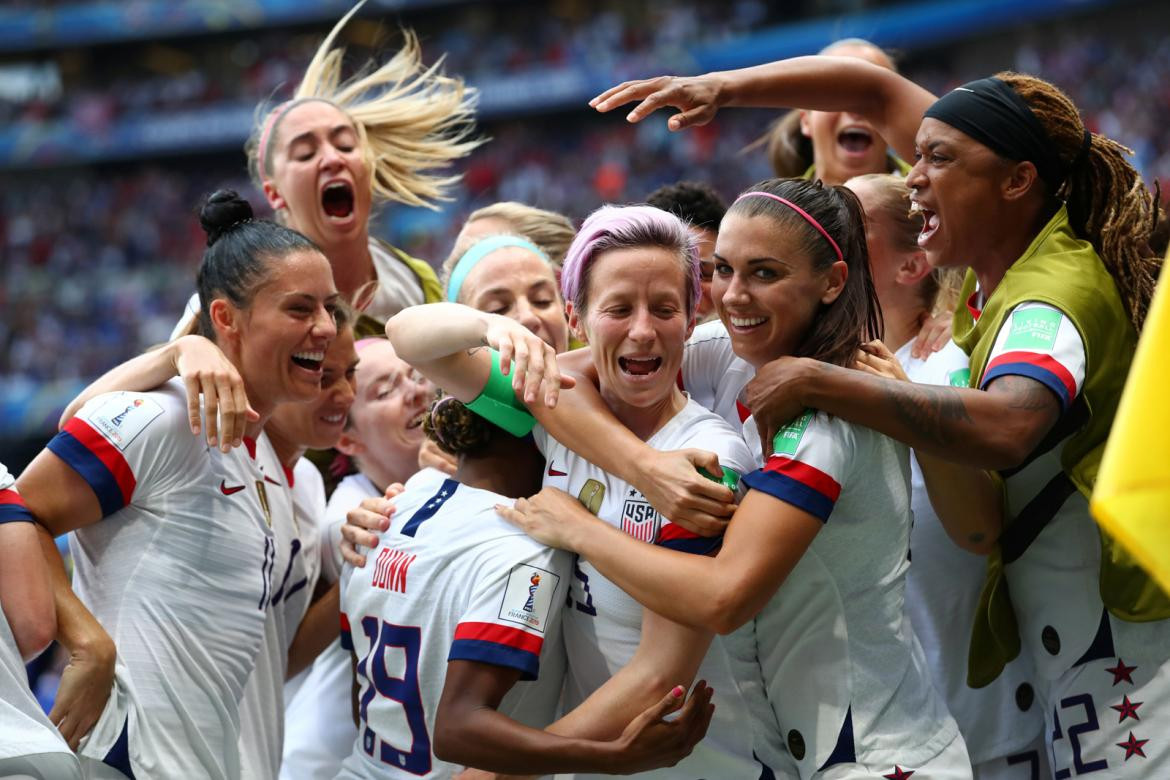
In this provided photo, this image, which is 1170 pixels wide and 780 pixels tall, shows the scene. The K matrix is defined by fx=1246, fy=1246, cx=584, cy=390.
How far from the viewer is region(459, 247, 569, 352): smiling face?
4.03m

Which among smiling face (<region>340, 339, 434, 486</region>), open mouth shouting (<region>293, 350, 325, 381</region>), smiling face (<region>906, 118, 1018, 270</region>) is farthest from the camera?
smiling face (<region>340, 339, 434, 486</region>)

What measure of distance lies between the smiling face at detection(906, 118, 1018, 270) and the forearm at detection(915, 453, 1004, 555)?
2.03 feet

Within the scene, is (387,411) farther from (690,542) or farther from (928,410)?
(928,410)

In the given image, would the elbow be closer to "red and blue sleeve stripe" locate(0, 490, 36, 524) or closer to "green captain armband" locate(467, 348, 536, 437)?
"red and blue sleeve stripe" locate(0, 490, 36, 524)

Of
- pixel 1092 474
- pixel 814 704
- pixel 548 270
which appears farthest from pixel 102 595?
pixel 1092 474

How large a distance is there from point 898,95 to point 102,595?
9.56ft

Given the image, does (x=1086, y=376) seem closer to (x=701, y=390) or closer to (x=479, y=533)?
(x=701, y=390)

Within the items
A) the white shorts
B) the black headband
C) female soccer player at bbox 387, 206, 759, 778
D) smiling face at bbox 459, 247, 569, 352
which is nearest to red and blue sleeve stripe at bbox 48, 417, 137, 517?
female soccer player at bbox 387, 206, 759, 778

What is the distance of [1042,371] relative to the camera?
295 centimetres

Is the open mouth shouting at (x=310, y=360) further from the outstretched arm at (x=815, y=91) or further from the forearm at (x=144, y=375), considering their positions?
the outstretched arm at (x=815, y=91)

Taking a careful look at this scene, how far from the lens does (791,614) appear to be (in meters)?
2.99

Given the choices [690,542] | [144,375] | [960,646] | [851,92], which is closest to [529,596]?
[690,542]

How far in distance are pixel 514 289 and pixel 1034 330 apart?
5.46 feet

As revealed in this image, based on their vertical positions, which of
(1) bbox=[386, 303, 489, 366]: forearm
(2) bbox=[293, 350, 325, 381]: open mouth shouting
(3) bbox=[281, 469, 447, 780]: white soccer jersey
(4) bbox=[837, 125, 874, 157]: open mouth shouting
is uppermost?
(4) bbox=[837, 125, 874, 157]: open mouth shouting
